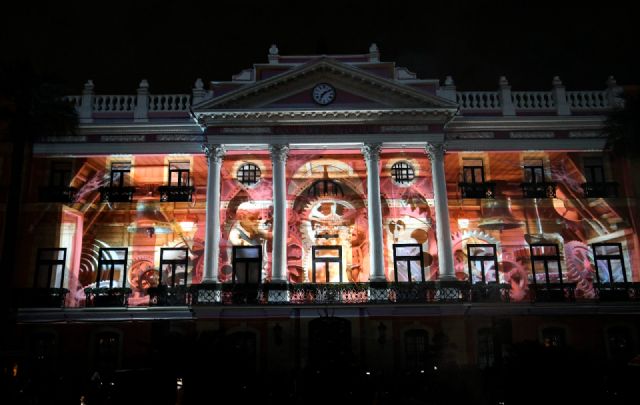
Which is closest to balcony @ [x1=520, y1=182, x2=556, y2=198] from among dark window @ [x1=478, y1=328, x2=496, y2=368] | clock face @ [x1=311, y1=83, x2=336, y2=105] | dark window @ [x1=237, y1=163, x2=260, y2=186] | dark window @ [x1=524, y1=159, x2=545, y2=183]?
dark window @ [x1=524, y1=159, x2=545, y2=183]

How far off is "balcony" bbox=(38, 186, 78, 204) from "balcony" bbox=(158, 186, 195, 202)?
5.06 metres

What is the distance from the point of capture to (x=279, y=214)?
31.4 metres

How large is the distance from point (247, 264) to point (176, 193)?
574cm

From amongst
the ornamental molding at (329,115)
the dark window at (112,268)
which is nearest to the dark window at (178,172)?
the ornamental molding at (329,115)

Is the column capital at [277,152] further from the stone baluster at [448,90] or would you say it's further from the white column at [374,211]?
the stone baluster at [448,90]

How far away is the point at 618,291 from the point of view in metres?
31.6

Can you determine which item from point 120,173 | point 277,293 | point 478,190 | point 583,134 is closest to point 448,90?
point 478,190

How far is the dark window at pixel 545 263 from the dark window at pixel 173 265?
1920 centimetres

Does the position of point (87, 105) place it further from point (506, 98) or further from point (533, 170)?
point (533, 170)

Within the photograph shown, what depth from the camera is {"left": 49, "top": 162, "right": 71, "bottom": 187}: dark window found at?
112 ft

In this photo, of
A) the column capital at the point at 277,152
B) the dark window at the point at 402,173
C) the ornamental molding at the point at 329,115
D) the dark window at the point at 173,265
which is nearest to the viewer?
the ornamental molding at the point at 329,115

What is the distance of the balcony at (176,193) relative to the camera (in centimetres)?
3381

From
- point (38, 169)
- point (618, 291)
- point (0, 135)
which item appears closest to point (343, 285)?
point (618, 291)

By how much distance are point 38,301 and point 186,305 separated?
25.6 feet
